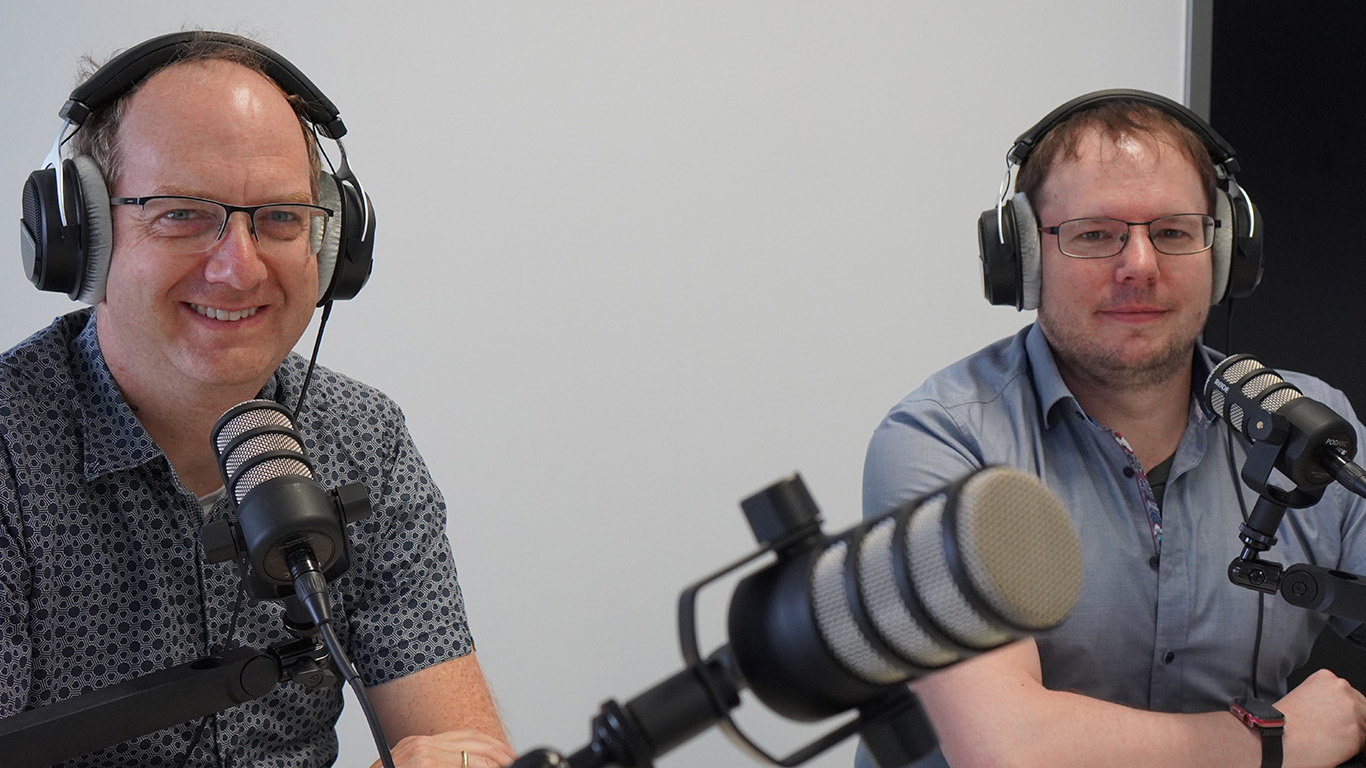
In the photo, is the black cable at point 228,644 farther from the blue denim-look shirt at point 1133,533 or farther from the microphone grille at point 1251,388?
the microphone grille at point 1251,388

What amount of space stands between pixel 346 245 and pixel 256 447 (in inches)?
21.6

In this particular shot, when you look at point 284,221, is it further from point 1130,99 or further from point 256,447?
point 1130,99

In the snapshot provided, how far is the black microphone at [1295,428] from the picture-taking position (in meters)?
1.11

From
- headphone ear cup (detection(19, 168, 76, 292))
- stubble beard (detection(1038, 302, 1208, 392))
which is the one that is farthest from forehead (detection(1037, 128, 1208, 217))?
headphone ear cup (detection(19, 168, 76, 292))

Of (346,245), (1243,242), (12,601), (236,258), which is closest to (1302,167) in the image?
(1243,242)

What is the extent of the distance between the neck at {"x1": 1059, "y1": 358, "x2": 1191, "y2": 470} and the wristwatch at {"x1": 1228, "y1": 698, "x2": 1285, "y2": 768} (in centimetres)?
39

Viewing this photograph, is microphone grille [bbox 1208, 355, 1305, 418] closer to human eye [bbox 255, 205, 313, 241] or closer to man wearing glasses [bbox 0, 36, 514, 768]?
man wearing glasses [bbox 0, 36, 514, 768]

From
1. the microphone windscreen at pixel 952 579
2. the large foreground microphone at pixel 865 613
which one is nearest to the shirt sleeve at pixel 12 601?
the large foreground microphone at pixel 865 613

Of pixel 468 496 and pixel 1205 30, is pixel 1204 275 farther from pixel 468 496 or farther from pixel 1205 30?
pixel 468 496

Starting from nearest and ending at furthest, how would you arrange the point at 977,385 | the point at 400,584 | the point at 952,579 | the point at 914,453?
the point at 952,579, the point at 400,584, the point at 914,453, the point at 977,385

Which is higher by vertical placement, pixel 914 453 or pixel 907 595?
pixel 907 595

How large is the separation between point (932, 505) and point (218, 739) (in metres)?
1.06

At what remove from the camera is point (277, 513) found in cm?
83

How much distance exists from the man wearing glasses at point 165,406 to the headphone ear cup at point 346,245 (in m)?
0.01
